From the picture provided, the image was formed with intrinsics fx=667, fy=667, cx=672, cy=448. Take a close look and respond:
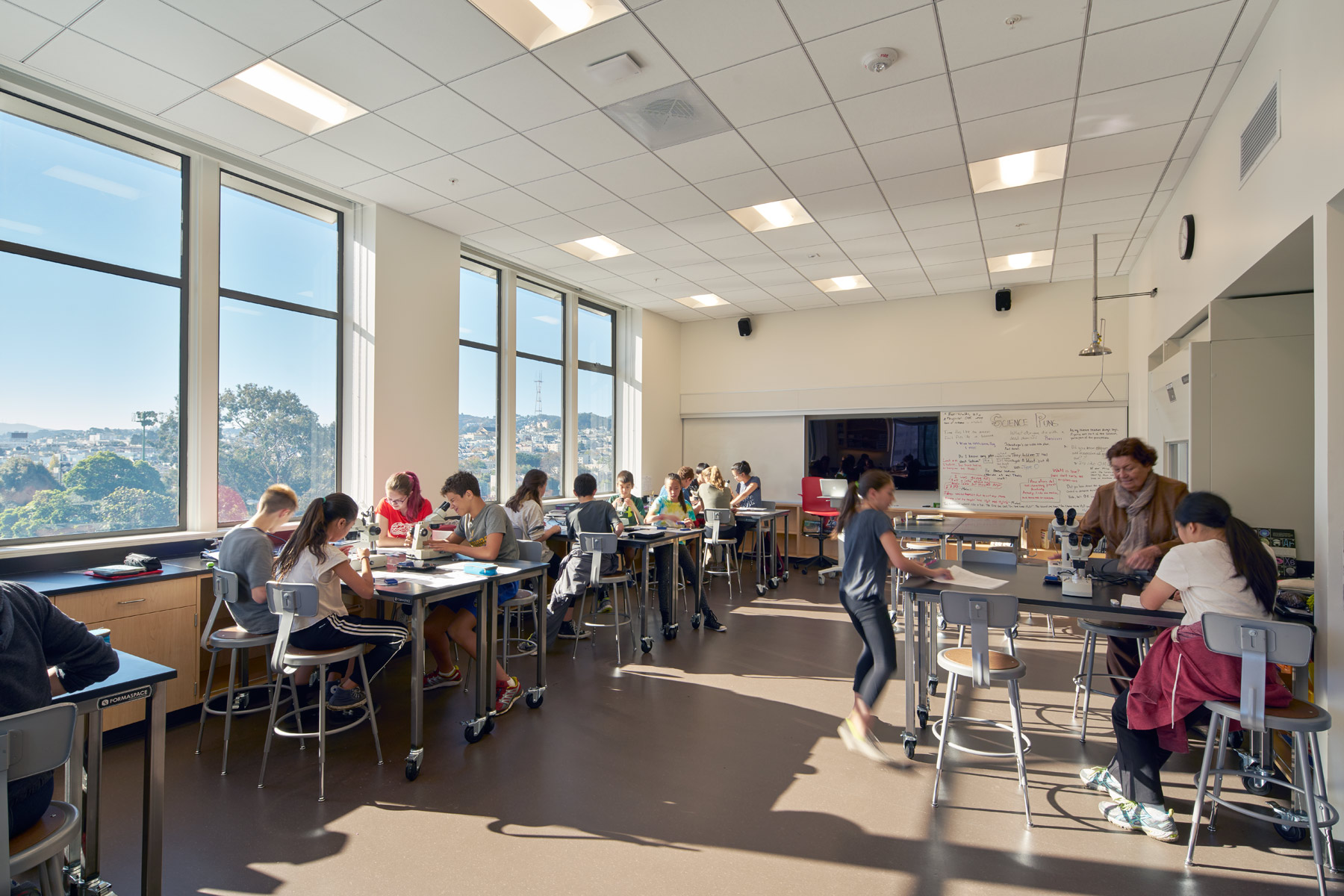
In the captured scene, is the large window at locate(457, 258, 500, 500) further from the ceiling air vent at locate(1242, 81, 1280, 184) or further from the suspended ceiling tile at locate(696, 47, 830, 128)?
the ceiling air vent at locate(1242, 81, 1280, 184)

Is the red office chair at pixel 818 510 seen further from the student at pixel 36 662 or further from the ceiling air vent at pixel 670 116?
the student at pixel 36 662

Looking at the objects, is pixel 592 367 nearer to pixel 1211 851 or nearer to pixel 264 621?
pixel 264 621

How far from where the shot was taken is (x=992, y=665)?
2.79 meters

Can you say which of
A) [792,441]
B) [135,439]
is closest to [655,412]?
[792,441]

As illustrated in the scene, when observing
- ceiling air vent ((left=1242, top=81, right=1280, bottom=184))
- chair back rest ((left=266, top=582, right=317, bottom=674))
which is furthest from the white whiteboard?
chair back rest ((left=266, top=582, right=317, bottom=674))

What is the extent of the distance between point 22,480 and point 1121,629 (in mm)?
5707

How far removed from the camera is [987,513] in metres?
7.80

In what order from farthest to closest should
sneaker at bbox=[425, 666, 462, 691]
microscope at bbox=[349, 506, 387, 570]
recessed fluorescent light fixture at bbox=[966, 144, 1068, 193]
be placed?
recessed fluorescent light fixture at bbox=[966, 144, 1068, 193] → sneaker at bbox=[425, 666, 462, 691] → microscope at bbox=[349, 506, 387, 570]

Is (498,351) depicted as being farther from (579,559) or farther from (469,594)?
(469,594)

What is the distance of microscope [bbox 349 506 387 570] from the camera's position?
3.71 meters

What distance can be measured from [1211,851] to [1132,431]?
18.3 ft

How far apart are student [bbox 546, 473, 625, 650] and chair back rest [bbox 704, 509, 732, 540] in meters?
1.74

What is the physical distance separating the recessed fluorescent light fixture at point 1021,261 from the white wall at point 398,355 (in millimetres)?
5315

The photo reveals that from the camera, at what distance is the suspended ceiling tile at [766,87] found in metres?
3.31
